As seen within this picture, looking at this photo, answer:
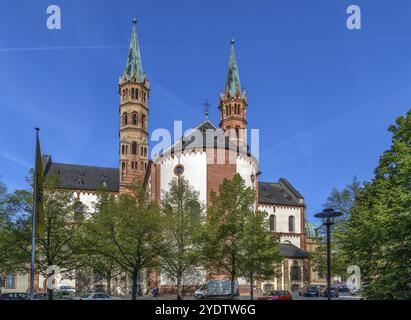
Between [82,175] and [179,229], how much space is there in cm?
4079

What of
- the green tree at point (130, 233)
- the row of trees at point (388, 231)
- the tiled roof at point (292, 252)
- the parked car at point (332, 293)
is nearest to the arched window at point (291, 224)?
the tiled roof at point (292, 252)

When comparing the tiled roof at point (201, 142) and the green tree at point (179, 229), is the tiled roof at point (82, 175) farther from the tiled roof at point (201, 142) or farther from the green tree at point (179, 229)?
the green tree at point (179, 229)

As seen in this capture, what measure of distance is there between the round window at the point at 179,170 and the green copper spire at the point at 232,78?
99.1 ft

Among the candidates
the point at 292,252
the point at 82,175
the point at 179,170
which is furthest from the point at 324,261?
the point at 82,175

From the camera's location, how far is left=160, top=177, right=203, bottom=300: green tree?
37250 mm

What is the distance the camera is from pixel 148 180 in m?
62.3

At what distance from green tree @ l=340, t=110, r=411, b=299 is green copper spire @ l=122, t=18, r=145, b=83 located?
189 feet

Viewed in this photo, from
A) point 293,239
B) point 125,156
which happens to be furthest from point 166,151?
point 293,239

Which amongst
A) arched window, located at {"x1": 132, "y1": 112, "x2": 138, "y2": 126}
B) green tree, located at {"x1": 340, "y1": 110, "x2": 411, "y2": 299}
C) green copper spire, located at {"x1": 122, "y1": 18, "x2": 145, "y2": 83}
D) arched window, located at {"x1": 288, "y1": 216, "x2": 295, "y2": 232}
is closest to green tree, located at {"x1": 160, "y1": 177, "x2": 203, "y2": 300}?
green tree, located at {"x1": 340, "y1": 110, "x2": 411, "y2": 299}

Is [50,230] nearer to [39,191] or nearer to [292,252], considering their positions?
[39,191]

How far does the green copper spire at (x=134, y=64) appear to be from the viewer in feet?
255
